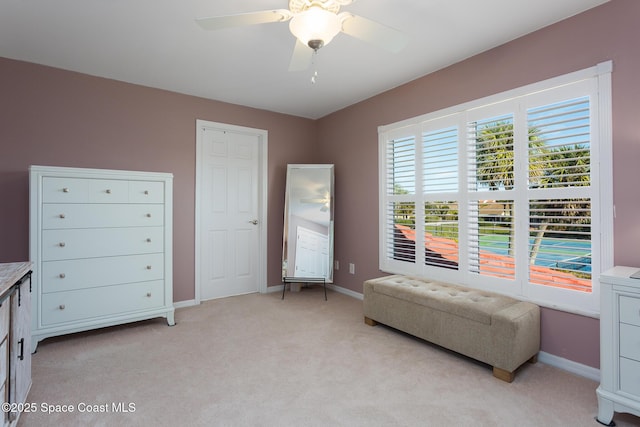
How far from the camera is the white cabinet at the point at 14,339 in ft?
4.85

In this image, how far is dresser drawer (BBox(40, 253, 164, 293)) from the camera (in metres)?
2.59

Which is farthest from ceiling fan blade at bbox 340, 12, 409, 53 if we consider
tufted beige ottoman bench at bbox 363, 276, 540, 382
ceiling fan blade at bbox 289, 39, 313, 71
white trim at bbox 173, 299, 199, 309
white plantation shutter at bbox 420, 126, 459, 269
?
white trim at bbox 173, 299, 199, 309

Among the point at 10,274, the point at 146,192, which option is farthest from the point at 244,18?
the point at 146,192

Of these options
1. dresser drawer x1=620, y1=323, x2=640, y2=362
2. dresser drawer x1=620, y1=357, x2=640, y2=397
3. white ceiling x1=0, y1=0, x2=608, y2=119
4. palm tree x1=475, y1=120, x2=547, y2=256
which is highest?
white ceiling x1=0, y1=0, x2=608, y2=119

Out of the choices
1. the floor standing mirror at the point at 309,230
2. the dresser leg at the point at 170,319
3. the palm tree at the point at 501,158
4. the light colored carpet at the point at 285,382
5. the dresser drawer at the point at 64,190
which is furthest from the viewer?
the floor standing mirror at the point at 309,230

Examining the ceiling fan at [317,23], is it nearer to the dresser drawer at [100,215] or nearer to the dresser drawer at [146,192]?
the dresser drawer at [146,192]

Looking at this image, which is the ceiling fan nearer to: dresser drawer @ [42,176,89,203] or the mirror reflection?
dresser drawer @ [42,176,89,203]

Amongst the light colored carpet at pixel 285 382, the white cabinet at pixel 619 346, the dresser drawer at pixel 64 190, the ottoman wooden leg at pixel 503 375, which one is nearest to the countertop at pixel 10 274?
the light colored carpet at pixel 285 382

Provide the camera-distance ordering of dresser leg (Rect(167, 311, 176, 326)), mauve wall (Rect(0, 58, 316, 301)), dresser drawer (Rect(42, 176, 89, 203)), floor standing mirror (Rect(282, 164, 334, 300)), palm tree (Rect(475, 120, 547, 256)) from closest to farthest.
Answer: palm tree (Rect(475, 120, 547, 256))
dresser drawer (Rect(42, 176, 89, 203))
mauve wall (Rect(0, 58, 316, 301))
dresser leg (Rect(167, 311, 176, 326))
floor standing mirror (Rect(282, 164, 334, 300))

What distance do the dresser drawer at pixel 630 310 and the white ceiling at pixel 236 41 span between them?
6.13 ft

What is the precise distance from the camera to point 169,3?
2105 millimetres

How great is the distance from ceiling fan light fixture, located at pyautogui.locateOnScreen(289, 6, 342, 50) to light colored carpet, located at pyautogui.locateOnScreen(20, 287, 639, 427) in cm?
203

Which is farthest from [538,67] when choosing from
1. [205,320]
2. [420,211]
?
[205,320]

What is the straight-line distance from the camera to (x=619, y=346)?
1.68m
